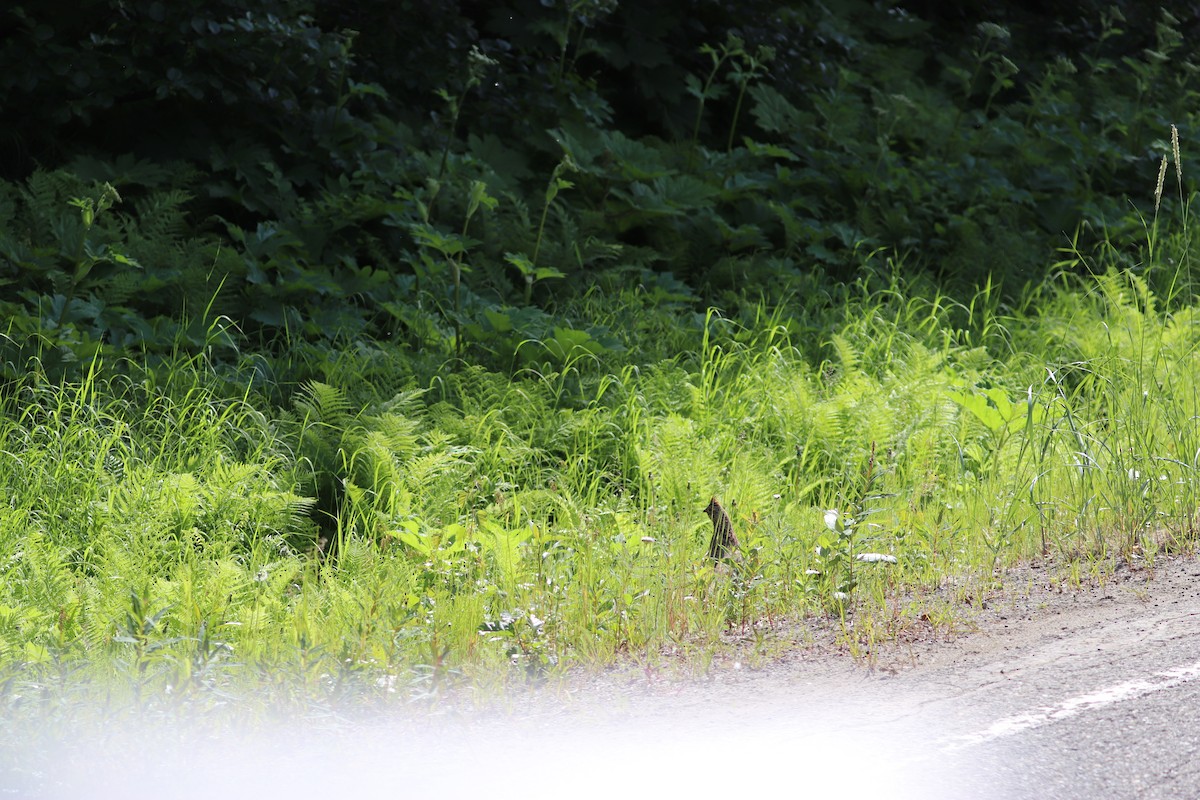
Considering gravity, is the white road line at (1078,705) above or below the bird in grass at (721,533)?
above

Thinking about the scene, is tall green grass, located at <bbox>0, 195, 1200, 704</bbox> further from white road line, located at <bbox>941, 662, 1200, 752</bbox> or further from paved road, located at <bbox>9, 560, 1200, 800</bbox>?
white road line, located at <bbox>941, 662, 1200, 752</bbox>

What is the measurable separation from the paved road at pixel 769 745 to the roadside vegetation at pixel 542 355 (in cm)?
20

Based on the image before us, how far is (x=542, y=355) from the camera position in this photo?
5453 mm

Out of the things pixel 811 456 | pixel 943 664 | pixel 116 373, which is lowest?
pixel 116 373

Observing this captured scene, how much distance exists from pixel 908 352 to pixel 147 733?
13.9ft

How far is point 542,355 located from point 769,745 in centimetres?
317

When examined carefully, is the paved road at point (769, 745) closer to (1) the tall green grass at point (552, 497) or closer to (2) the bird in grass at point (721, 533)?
(1) the tall green grass at point (552, 497)

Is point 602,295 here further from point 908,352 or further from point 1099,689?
point 1099,689

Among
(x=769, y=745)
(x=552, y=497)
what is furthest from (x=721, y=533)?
(x=769, y=745)

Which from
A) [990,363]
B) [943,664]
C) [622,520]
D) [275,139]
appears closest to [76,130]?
[275,139]

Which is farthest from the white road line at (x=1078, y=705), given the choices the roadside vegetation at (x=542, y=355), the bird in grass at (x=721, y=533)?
the bird in grass at (x=721, y=533)

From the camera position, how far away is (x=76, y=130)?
670 cm

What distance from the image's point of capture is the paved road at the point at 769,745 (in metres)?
2.31

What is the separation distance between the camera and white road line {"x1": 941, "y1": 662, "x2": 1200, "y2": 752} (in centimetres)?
251
